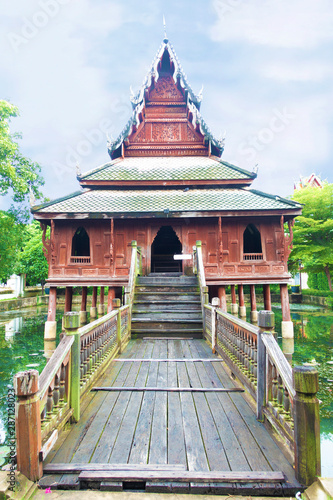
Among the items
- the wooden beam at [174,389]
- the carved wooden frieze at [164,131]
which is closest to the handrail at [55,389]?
the wooden beam at [174,389]

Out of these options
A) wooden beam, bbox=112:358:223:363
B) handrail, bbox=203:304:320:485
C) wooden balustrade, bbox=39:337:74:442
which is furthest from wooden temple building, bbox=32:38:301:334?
wooden balustrade, bbox=39:337:74:442

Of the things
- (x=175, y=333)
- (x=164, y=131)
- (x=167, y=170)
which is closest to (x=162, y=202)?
(x=167, y=170)

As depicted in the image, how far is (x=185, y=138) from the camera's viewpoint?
52.1ft

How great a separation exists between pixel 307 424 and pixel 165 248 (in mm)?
16990

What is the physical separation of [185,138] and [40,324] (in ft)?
44.6

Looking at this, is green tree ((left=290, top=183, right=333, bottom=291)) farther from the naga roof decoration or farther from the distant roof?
the distant roof

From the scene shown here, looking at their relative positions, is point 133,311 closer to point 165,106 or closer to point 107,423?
point 107,423

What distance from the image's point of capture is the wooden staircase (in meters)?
8.02

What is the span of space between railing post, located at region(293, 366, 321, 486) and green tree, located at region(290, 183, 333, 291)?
72.3ft

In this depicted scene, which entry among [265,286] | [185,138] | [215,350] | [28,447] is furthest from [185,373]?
[185,138]

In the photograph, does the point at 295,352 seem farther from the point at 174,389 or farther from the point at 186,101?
the point at 186,101

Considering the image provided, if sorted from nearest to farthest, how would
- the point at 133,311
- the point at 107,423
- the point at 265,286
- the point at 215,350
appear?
the point at 107,423 < the point at 215,350 < the point at 133,311 < the point at 265,286

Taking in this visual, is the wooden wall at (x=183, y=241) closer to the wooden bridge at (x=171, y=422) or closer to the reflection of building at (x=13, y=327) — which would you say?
the reflection of building at (x=13, y=327)

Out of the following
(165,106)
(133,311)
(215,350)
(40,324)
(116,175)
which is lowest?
(40,324)
